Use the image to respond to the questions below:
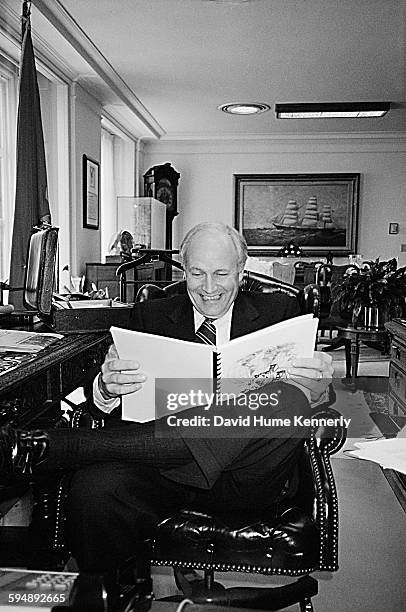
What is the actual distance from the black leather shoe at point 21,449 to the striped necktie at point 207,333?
2.11 feet

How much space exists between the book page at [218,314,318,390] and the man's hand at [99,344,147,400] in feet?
0.72

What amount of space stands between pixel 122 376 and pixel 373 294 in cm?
323

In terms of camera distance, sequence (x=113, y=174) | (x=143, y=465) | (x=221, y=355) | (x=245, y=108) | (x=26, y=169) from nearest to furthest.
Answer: (x=221, y=355)
(x=143, y=465)
(x=26, y=169)
(x=245, y=108)
(x=113, y=174)

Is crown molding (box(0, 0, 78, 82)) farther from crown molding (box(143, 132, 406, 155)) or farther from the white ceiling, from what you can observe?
crown molding (box(143, 132, 406, 155))

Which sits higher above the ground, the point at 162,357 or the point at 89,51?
the point at 89,51

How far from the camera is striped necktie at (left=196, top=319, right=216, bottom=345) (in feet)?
6.71

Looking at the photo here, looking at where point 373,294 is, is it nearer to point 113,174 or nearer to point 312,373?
point 312,373

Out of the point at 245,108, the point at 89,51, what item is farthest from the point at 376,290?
the point at 245,108

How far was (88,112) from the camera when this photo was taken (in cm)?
581

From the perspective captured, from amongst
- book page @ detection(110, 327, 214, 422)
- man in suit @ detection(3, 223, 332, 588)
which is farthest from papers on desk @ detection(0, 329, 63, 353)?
book page @ detection(110, 327, 214, 422)

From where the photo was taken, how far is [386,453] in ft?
4.63

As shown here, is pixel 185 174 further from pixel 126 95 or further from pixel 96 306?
pixel 96 306

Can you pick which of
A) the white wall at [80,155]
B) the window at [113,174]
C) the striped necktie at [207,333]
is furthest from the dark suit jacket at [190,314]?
the window at [113,174]

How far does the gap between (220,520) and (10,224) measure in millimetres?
3461
